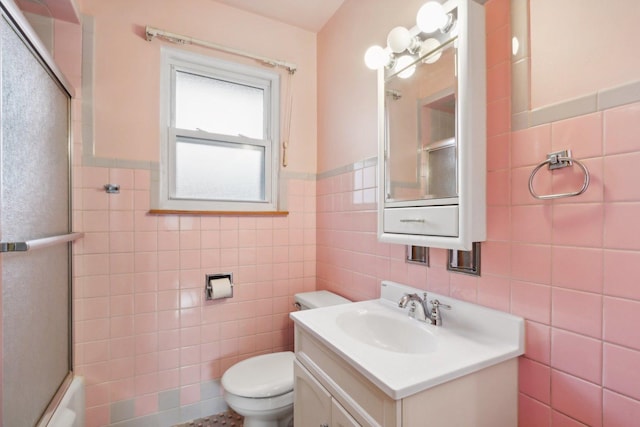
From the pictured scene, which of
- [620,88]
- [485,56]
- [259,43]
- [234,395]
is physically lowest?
[234,395]

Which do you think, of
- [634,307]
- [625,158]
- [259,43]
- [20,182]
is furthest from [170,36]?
[634,307]

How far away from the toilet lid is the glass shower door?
731 millimetres

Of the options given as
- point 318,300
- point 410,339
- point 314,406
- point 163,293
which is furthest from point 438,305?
point 163,293

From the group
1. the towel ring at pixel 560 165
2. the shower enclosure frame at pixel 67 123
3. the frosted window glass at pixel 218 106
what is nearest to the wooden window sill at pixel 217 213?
the shower enclosure frame at pixel 67 123

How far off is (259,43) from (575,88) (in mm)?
1761

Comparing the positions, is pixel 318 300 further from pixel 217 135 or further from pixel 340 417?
pixel 217 135

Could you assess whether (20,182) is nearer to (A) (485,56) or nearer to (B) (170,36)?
(B) (170,36)

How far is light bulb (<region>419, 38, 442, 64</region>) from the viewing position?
107cm

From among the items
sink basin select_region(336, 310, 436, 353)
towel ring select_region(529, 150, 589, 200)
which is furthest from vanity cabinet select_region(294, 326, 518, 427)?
towel ring select_region(529, 150, 589, 200)

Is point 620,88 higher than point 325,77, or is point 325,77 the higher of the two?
point 325,77

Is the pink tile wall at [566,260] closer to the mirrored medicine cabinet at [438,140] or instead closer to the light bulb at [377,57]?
the mirrored medicine cabinet at [438,140]

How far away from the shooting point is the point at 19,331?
1.00 metres

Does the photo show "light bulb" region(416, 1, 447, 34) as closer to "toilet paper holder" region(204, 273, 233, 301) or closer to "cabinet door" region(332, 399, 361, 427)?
"cabinet door" region(332, 399, 361, 427)

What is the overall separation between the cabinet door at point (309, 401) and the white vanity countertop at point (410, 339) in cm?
18
